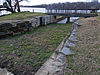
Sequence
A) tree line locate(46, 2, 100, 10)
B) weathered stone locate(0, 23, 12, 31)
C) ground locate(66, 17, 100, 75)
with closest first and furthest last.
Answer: ground locate(66, 17, 100, 75)
weathered stone locate(0, 23, 12, 31)
tree line locate(46, 2, 100, 10)

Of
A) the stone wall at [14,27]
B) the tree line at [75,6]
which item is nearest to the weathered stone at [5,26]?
the stone wall at [14,27]

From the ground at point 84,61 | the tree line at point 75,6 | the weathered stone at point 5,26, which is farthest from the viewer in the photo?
the tree line at point 75,6

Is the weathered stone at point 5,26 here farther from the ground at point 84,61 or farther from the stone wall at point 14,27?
the ground at point 84,61

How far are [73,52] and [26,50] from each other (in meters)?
1.76

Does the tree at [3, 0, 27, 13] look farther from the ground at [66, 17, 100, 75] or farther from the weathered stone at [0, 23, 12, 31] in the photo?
the ground at [66, 17, 100, 75]

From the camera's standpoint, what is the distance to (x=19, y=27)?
6.05m

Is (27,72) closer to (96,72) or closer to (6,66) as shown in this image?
(6,66)

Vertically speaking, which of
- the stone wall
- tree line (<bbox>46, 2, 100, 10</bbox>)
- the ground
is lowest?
the ground

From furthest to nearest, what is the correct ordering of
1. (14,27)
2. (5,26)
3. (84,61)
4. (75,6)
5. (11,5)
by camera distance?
1. (11,5)
2. (75,6)
3. (14,27)
4. (5,26)
5. (84,61)

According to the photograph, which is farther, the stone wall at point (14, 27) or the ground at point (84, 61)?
the stone wall at point (14, 27)

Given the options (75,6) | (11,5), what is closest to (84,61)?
(75,6)

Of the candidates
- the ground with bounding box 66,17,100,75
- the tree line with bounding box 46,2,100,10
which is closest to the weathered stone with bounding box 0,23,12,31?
the ground with bounding box 66,17,100,75

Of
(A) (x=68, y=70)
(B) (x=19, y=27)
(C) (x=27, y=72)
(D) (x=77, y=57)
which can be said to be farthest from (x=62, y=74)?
(B) (x=19, y=27)

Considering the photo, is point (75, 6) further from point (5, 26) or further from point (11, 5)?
point (5, 26)
